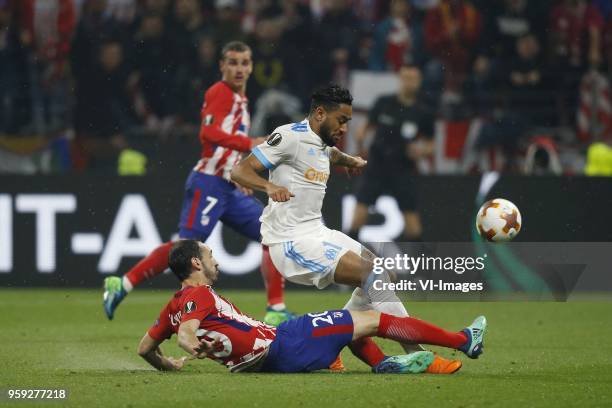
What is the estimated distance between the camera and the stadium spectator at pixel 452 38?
54.7 ft

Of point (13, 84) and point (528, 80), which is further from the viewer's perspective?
point (528, 80)

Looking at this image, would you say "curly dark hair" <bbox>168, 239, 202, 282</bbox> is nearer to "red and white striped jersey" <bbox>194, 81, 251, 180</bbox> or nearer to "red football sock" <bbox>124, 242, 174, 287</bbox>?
"red and white striped jersey" <bbox>194, 81, 251, 180</bbox>

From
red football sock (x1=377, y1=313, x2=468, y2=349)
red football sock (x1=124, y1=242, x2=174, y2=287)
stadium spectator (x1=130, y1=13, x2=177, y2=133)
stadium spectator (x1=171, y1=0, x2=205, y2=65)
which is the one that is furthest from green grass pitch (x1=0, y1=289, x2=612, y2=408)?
stadium spectator (x1=171, y1=0, x2=205, y2=65)

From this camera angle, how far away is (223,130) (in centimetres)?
998

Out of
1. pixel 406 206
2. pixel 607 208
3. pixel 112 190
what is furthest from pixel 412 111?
pixel 112 190

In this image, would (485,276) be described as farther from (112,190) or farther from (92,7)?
(92,7)

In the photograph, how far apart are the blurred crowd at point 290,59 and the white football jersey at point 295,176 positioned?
7748 mm

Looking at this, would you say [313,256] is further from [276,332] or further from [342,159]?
[342,159]

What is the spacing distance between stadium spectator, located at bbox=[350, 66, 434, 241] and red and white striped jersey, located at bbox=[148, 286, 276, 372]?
656 cm

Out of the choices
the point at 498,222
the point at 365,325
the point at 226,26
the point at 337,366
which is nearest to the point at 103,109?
the point at 226,26

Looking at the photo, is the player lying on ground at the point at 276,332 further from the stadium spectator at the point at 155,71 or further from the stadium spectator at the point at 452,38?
the stadium spectator at the point at 452,38

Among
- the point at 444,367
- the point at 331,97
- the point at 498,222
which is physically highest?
the point at 331,97

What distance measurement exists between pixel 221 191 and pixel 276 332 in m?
3.06

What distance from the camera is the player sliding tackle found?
752 cm
